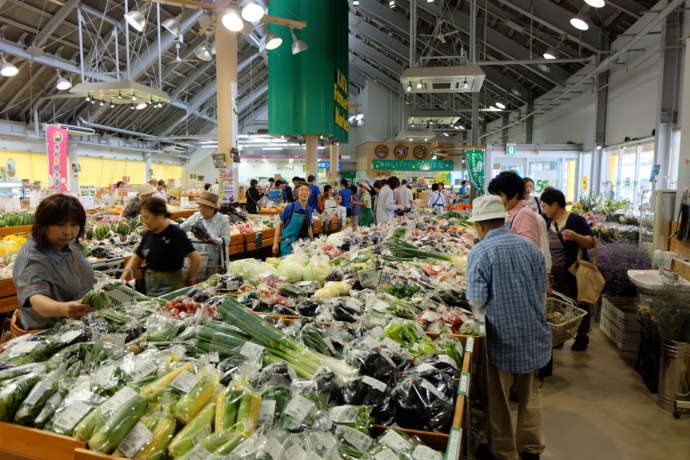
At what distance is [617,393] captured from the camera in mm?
4090

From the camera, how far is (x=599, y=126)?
41.4 feet

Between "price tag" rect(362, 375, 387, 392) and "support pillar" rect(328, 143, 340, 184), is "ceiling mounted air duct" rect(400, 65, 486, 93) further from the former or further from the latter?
"support pillar" rect(328, 143, 340, 184)

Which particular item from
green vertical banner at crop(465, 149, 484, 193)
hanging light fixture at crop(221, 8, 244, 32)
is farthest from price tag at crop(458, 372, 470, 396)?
green vertical banner at crop(465, 149, 484, 193)

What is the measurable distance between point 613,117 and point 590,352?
30.0 feet

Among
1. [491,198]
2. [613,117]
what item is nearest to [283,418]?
[491,198]

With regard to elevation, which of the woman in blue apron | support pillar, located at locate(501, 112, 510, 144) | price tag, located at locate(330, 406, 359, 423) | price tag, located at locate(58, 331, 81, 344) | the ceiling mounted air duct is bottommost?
price tag, located at locate(330, 406, 359, 423)

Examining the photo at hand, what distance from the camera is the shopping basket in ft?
12.7

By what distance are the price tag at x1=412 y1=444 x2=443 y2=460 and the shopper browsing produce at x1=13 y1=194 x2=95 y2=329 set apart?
186cm

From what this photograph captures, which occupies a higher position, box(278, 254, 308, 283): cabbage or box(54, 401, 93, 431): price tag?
box(278, 254, 308, 283): cabbage

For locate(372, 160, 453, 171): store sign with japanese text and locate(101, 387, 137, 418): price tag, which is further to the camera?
locate(372, 160, 453, 171): store sign with japanese text

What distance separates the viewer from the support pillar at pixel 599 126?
1230 cm

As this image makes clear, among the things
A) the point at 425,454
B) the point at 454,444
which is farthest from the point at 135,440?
the point at 454,444

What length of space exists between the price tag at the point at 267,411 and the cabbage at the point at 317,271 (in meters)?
2.26

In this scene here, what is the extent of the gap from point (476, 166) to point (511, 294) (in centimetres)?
1010
